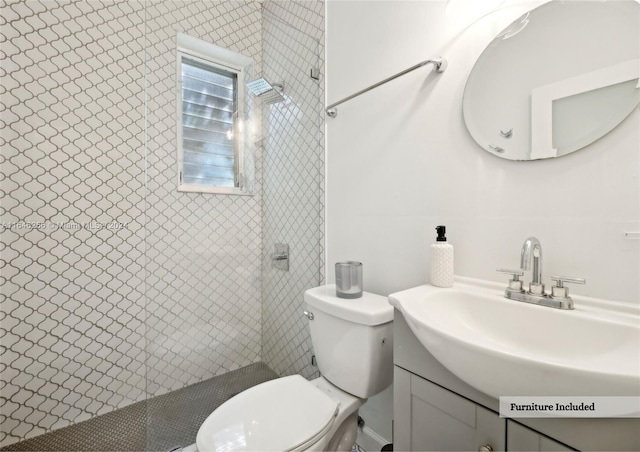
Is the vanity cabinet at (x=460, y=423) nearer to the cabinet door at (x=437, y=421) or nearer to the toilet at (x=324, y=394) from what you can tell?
the cabinet door at (x=437, y=421)

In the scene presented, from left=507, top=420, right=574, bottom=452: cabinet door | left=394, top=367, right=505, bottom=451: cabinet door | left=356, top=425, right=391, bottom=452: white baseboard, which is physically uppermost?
left=507, top=420, right=574, bottom=452: cabinet door

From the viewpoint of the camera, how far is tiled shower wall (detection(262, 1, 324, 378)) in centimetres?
169

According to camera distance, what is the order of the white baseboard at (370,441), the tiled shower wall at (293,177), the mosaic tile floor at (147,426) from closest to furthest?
the white baseboard at (370,441)
the mosaic tile floor at (147,426)
the tiled shower wall at (293,177)

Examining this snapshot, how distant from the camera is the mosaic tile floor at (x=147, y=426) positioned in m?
1.44

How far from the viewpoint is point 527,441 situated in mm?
571

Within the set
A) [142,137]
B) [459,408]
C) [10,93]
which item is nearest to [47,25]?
[10,93]

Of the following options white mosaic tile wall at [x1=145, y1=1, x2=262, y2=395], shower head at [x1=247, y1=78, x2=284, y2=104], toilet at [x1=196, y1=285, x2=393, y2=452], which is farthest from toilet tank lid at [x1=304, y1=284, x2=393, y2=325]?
shower head at [x1=247, y1=78, x2=284, y2=104]

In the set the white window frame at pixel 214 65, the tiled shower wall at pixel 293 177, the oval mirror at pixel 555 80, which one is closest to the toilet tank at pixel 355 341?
the tiled shower wall at pixel 293 177

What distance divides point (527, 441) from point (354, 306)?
590mm

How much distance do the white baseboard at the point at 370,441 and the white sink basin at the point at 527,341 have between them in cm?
84

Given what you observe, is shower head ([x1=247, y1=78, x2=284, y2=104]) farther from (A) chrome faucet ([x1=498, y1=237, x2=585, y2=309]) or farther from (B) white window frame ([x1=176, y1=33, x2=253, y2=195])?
(A) chrome faucet ([x1=498, y1=237, x2=585, y2=309])

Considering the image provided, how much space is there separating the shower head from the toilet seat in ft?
5.54

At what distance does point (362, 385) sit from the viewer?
1062 millimetres

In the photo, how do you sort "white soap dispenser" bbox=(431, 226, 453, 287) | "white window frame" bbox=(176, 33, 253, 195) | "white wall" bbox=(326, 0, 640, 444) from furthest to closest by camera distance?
"white window frame" bbox=(176, 33, 253, 195)
"white soap dispenser" bbox=(431, 226, 453, 287)
"white wall" bbox=(326, 0, 640, 444)
